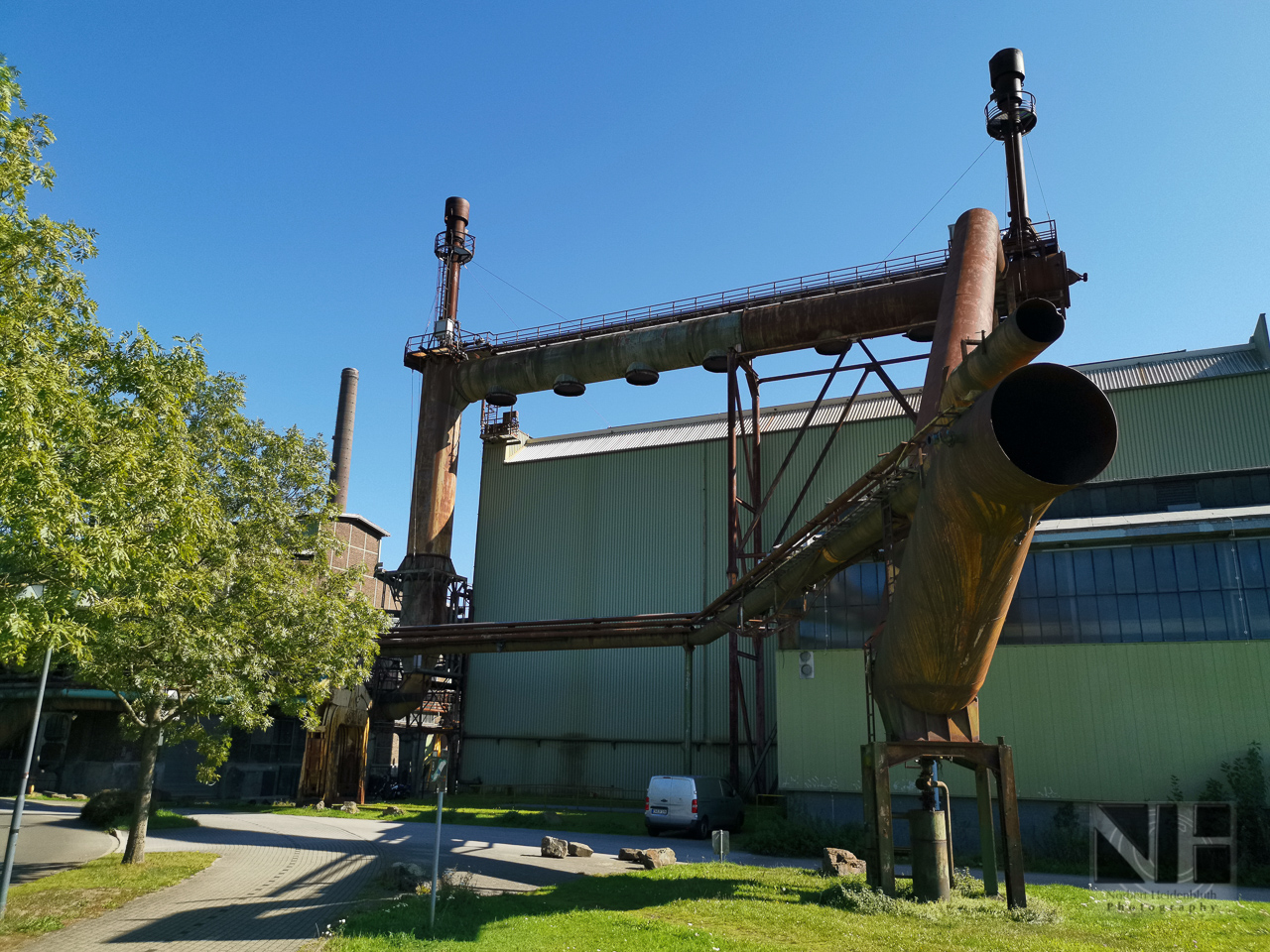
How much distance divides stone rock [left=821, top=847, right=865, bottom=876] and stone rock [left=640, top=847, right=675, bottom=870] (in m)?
2.84

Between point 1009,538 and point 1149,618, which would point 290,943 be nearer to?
point 1009,538

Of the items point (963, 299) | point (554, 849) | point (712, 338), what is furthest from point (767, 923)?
point (712, 338)

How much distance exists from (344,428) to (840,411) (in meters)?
26.1

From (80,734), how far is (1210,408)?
126ft

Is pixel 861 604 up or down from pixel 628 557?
down

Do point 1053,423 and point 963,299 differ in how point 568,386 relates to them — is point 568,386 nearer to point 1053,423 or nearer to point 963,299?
point 963,299

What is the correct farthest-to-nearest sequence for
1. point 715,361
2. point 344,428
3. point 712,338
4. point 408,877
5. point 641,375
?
1. point 344,428
2. point 641,375
3. point 715,361
4. point 712,338
5. point 408,877

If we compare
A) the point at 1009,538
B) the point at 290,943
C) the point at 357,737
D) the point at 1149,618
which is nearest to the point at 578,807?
the point at 357,737

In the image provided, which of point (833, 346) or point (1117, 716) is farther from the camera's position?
point (833, 346)

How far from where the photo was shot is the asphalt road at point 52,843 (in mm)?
13797

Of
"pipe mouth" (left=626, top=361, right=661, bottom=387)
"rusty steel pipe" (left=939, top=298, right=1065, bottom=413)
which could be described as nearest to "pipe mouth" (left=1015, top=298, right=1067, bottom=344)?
"rusty steel pipe" (left=939, top=298, right=1065, bottom=413)

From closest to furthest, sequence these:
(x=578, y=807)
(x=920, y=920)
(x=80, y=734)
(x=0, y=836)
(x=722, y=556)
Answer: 1. (x=920, y=920)
2. (x=0, y=836)
3. (x=80, y=734)
4. (x=578, y=807)
5. (x=722, y=556)

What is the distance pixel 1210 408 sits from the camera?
28328 mm

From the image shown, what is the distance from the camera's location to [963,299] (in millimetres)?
16672
